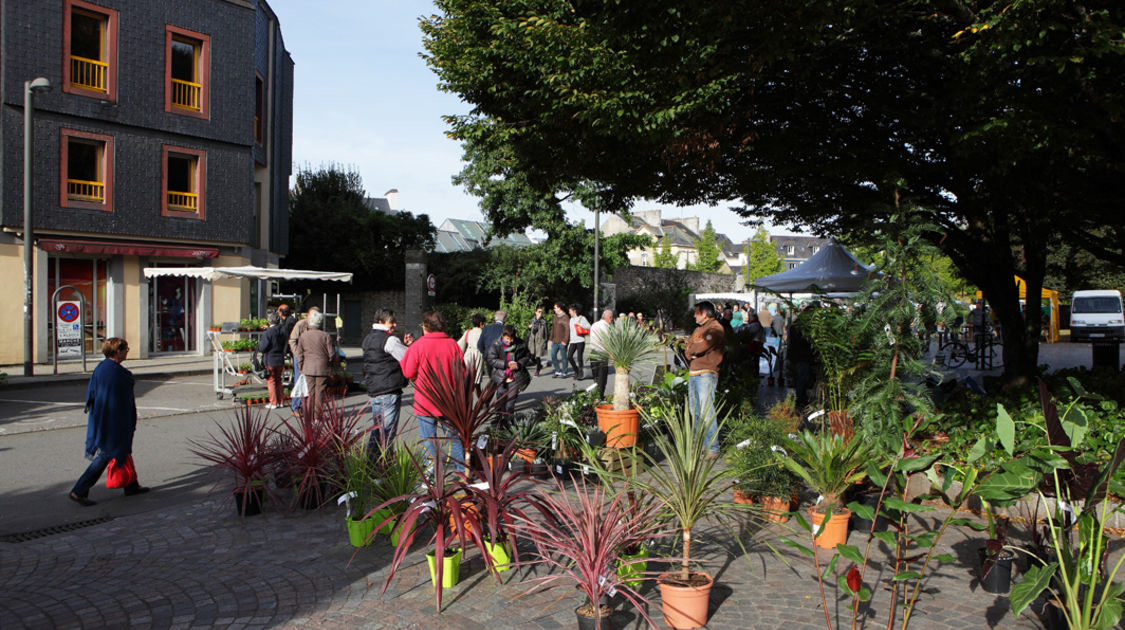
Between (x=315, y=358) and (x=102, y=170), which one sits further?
(x=102, y=170)

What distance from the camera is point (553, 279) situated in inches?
1251

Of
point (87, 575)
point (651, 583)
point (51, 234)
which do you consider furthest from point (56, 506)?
point (51, 234)

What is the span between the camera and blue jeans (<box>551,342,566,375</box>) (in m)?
17.9

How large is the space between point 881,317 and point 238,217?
830 inches

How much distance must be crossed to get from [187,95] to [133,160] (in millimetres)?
2697

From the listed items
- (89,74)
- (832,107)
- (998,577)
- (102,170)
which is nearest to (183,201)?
(102,170)

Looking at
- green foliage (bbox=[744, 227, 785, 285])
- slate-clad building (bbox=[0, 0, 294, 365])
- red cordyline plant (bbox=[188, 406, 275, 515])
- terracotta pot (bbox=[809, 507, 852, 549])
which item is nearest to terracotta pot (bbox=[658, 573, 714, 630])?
terracotta pot (bbox=[809, 507, 852, 549])

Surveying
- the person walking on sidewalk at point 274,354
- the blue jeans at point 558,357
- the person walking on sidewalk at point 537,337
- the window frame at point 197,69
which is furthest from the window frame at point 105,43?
the blue jeans at point 558,357

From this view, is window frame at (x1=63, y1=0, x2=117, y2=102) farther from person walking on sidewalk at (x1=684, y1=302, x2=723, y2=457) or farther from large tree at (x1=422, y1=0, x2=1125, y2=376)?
person walking on sidewalk at (x1=684, y1=302, x2=723, y2=457)

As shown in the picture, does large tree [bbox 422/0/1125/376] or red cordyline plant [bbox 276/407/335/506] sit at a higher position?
large tree [bbox 422/0/1125/376]

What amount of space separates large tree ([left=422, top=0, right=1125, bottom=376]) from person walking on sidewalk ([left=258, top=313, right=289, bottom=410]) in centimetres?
440

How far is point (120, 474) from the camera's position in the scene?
6883 mm

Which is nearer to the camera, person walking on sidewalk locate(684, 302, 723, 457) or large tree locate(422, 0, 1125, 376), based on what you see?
large tree locate(422, 0, 1125, 376)

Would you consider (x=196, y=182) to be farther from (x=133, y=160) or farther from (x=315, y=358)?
(x=315, y=358)
